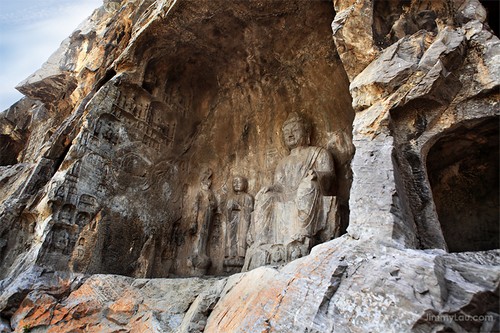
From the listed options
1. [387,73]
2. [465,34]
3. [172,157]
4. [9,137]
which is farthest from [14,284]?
[9,137]

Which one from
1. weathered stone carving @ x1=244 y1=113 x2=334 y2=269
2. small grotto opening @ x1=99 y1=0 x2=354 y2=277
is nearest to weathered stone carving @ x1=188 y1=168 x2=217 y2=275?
small grotto opening @ x1=99 y1=0 x2=354 y2=277

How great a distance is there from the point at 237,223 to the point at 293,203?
1.00 m

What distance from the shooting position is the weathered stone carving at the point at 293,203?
13.3ft

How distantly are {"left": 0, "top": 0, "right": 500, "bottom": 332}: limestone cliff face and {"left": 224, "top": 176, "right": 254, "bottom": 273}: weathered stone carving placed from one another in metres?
0.20

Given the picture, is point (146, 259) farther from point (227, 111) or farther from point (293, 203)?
point (227, 111)

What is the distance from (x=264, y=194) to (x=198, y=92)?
7.77 feet

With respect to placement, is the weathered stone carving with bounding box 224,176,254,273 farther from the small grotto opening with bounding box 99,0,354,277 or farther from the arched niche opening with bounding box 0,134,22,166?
the arched niche opening with bounding box 0,134,22,166

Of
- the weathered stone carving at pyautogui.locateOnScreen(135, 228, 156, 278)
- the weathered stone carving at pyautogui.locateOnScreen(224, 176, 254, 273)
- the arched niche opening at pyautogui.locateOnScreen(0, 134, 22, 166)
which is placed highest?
the arched niche opening at pyautogui.locateOnScreen(0, 134, 22, 166)

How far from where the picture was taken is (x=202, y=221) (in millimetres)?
5297

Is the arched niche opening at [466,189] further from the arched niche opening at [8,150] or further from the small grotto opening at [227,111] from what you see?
the arched niche opening at [8,150]

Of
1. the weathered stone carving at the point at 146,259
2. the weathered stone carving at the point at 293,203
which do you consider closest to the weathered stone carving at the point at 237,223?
the weathered stone carving at the point at 293,203

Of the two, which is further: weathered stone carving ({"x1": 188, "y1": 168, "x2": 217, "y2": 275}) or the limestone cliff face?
weathered stone carving ({"x1": 188, "y1": 168, "x2": 217, "y2": 275})

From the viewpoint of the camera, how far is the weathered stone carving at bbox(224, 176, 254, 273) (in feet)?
15.7

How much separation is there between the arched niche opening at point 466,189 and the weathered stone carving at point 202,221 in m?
2.91
